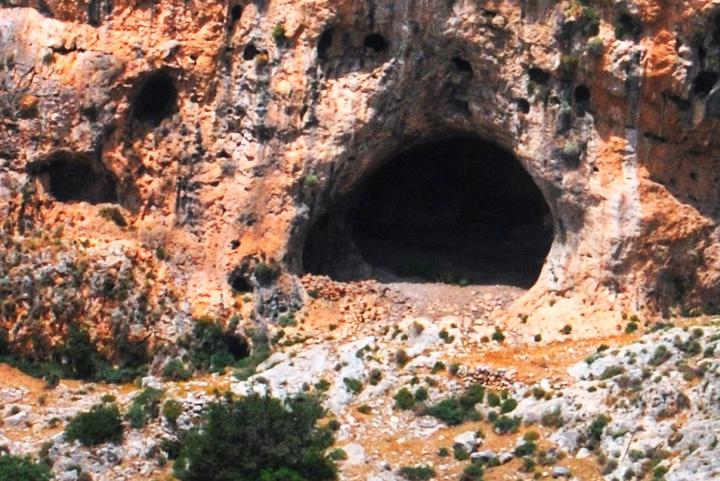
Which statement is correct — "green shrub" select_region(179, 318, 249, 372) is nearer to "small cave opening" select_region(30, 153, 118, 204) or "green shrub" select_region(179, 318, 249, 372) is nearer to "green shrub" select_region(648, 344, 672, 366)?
"small cave opening" select_region(30, 153, 118, 204)

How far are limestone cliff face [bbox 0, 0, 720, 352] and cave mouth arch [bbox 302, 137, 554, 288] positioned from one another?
2057mm

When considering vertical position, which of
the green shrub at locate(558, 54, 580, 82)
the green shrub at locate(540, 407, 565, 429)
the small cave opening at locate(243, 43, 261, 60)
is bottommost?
the green shrub at locate(540, 407, 565, 429)

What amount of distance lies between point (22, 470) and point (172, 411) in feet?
11.3

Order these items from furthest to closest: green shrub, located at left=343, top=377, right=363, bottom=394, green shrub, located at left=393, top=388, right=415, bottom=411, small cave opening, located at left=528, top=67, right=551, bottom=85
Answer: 1. small cave opening, located at left=528, top=67, right=551, bottom=85
2. green shrub, located at left=343, top=377, right=363, bottom=394
3. green shrub, located at left=393, top=388, right=415, bottom=411

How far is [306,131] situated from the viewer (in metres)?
54.1

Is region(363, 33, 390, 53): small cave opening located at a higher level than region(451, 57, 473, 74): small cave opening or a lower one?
higher

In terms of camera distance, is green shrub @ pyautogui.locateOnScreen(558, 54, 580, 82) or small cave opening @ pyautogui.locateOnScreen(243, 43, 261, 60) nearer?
green shrub @ pyautogui.locateOnScreen(558, 54, 580, 82)

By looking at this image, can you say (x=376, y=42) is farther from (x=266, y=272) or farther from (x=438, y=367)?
(x=438, y=367)

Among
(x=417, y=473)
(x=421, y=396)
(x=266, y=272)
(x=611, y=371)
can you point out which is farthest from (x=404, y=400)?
(x=266, y=272)

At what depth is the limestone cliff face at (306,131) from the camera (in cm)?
5316

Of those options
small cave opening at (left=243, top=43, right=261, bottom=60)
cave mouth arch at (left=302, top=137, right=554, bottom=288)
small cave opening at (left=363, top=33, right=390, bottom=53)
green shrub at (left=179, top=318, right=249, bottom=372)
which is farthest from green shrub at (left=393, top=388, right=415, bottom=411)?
small cave opening at (left=243, top=43, right=261, bottom=60)

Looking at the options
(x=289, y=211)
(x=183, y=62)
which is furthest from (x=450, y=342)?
(x=183, y=62)

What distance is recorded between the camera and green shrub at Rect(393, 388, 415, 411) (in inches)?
1969

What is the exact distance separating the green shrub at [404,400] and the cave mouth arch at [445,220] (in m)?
6.06
